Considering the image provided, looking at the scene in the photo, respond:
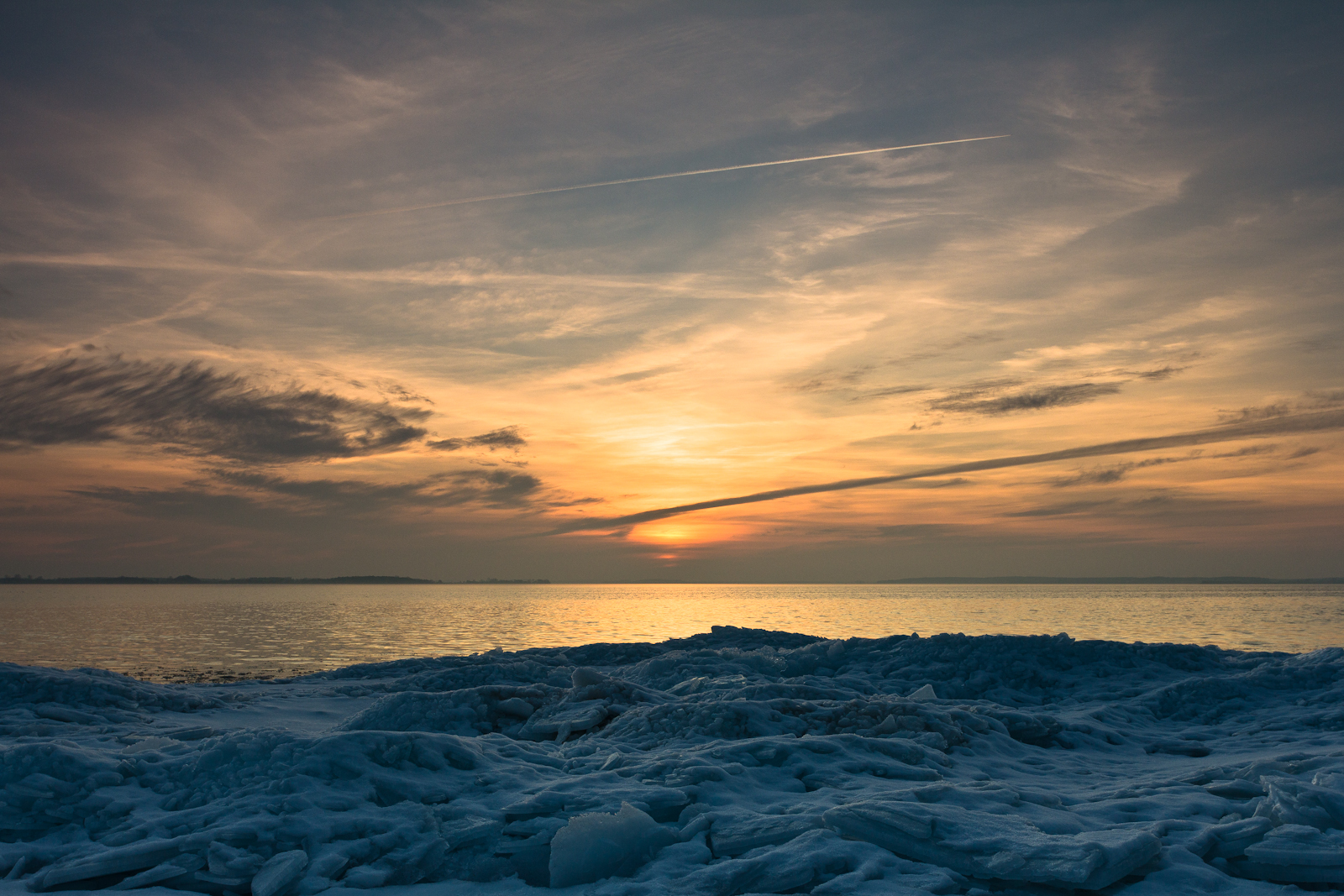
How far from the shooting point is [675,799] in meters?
7.23

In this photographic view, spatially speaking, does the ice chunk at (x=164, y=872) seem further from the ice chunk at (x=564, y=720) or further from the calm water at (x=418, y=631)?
the calm water at (x=418, y=631)

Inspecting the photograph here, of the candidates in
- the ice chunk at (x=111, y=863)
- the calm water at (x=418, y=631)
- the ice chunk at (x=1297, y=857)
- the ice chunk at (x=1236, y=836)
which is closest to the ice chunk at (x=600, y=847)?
the ice chunk at (x=111, y=863)

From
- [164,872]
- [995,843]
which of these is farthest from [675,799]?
[164,872]

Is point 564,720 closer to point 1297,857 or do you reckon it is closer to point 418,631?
point 1297,857

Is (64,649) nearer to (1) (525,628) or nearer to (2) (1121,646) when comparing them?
(1) (525,628)

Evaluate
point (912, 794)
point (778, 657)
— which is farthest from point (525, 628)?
point (912, 794)

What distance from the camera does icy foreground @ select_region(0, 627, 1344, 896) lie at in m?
5.93

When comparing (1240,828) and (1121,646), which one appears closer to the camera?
(1240,828)

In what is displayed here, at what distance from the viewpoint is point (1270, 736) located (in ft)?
37.8

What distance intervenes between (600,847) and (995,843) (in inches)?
127

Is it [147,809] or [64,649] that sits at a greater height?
[147,809]

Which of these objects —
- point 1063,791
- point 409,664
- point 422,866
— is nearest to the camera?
point 422,866

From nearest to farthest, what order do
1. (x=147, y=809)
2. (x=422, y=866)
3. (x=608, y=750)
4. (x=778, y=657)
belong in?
(x=422, y=866), (x=147, y=809), (x=608, y=750), (x=778, y=657)

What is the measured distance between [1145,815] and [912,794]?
7.43 ft
